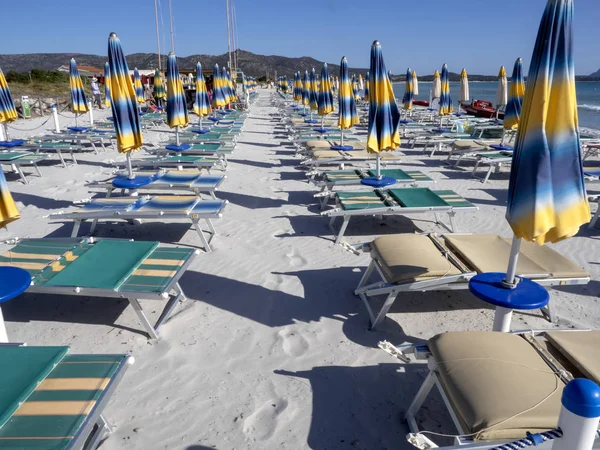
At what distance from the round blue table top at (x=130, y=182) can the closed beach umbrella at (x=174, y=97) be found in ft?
9.54

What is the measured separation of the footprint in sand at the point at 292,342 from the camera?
3576 mm

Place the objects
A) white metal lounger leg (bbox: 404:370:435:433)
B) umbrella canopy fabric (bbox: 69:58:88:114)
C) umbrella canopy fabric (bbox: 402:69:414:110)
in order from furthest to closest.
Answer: umbrella canopy fabric (bbox: 402:69:414:110) < umbrella canopy fabric (bbox: 69:58:88:114) < white metal lounger leg (bbox: 404:370:435:433)

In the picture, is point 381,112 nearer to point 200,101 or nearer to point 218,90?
point 200,101

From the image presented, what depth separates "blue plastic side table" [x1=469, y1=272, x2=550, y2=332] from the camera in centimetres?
281

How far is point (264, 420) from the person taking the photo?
113 inches

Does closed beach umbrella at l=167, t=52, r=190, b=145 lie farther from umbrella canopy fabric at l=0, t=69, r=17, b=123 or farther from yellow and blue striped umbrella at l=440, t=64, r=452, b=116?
yellow and blue striped umbrella at l=440, t=64, r=452, b=116

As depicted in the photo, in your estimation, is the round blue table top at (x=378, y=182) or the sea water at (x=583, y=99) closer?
the round blue table top at (x=378, y=182)

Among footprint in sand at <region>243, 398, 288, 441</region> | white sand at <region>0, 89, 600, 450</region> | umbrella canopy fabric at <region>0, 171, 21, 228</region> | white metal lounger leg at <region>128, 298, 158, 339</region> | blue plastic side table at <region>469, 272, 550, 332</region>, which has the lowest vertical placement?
footprint in sand at <region>243, 398, 288, 441</region>

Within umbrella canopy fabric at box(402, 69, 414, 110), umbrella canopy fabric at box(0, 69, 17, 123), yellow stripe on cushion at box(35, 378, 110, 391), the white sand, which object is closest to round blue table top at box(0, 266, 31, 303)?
yellow stripe on cushion at box(35, 378, 110, 391)

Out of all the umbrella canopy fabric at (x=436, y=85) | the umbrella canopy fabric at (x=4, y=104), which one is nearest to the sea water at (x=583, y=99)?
the umbrella canopy fabric at (x=436, y=85)

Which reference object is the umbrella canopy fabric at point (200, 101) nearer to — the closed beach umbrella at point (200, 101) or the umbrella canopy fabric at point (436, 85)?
the closed beach umbrella at point (200, 101)

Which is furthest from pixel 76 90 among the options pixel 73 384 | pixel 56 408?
pixel 56 408

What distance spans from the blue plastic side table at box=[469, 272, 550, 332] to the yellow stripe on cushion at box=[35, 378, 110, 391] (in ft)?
7.92

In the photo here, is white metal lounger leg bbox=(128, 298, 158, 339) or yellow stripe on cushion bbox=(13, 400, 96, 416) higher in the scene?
yellow stripe on cushion bbox=(13, 400, 96, 416)
